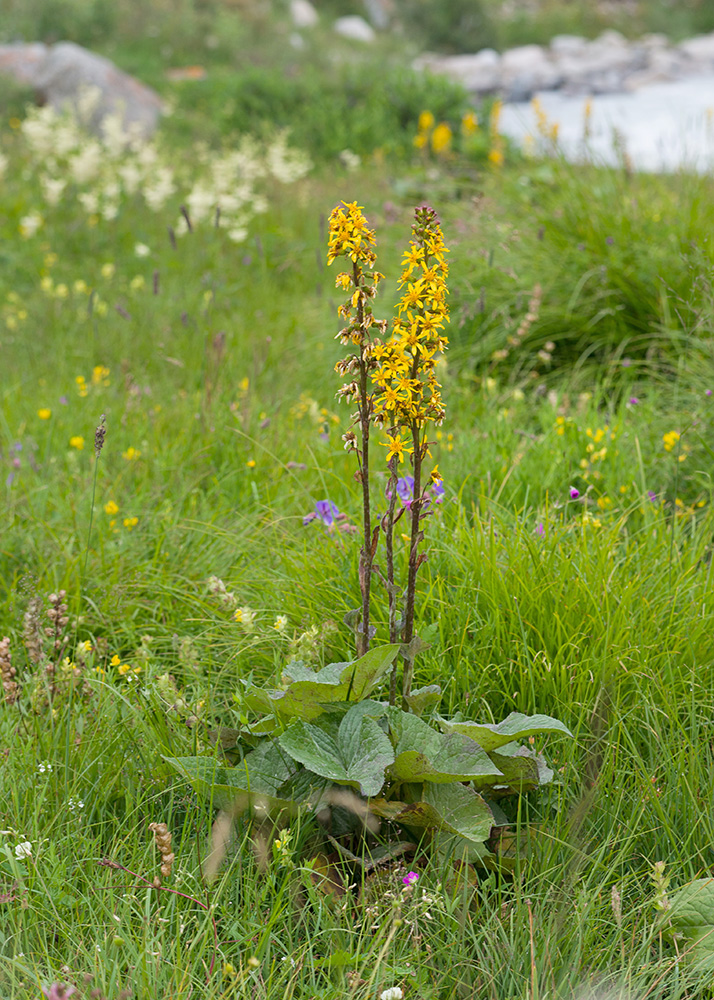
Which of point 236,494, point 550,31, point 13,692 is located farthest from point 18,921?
point 550,31

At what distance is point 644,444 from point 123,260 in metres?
3.80

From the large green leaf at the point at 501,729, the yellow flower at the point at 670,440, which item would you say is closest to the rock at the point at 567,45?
the yellow flower at the point at 670,440

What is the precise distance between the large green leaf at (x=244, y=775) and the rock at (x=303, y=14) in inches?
850

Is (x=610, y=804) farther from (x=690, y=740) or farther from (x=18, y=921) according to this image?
(x=18, y=921)

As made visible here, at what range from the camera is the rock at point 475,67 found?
18.2 meters

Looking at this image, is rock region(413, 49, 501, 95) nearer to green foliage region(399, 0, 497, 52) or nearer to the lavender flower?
green foliage region(399, 0, 497, 52)

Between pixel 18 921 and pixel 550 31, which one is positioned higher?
pixel 550 31

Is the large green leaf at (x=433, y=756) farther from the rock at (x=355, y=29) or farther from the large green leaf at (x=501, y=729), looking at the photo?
the rock at (x=355, y=29)

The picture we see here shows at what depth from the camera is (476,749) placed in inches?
60.9

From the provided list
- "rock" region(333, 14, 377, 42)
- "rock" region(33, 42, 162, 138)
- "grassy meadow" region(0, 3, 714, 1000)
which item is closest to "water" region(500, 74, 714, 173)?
"rock" region(33, 42, 162, 138)

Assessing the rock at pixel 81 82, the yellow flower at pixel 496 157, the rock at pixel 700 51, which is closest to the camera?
the yellow flower at pixel 496 157

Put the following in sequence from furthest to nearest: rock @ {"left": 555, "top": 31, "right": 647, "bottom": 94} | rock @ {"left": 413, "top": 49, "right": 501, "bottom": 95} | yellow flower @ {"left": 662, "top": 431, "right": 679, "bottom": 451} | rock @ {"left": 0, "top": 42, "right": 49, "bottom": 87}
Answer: rock @ {"left": 555, "top": 31, "right": 647, "bottom": 94}, rock @ {"left": 413, "top": 49, "right": 501, "bottom": 95}, rock @ {"left": 0, "top": 42, "right": 49, "bottom": 87}, yellow flower @ {"left": 662, "top": 431, "right": 679, "bottom": 451}

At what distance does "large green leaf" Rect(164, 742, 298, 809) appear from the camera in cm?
158

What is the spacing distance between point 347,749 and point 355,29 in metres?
23.0
